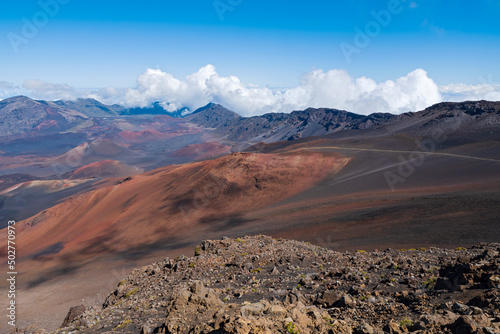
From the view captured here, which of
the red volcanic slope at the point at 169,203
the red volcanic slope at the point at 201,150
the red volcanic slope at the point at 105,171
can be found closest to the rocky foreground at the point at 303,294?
the red volcanic slope at the point at 169,203

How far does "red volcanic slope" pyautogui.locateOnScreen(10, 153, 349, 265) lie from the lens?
38.2 metres

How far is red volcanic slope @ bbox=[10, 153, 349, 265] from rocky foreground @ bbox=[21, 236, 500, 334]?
2097cm

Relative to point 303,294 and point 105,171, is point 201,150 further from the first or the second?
point 303,294

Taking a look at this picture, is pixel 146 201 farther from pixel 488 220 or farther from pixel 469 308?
pixel 469 308

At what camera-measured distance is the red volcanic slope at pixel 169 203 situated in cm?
3822

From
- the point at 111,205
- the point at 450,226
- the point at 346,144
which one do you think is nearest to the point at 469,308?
the point at 450,226

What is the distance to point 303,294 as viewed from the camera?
10898mm

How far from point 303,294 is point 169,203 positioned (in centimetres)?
3691

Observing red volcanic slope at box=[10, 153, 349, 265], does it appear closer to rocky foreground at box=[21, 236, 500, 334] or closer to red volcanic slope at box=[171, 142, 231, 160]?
rocky foreground at box=[21, 236, 500, 334]

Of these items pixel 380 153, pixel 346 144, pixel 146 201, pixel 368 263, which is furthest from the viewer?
pixel 346 144

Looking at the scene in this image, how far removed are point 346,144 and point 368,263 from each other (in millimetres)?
64055

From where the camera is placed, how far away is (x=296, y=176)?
49562mm

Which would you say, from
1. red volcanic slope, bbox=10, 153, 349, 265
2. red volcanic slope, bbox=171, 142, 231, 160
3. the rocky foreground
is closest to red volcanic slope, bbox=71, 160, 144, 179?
red volcanic slope, bbox=171, 142, 231, 160

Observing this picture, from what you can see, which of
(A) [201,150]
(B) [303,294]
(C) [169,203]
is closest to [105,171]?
(A) [201,150]
